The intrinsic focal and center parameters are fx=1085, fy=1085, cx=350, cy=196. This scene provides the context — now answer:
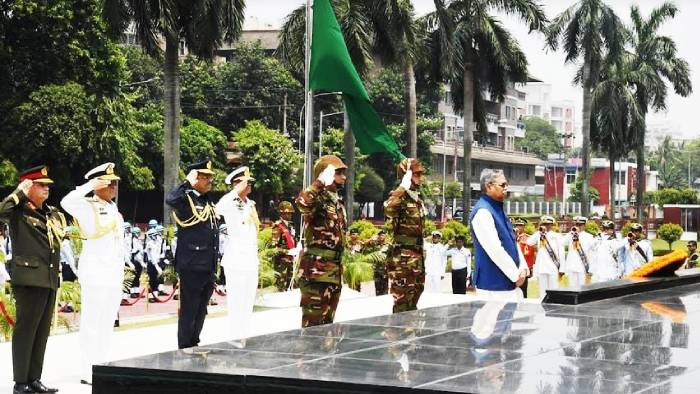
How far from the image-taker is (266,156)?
157 ft

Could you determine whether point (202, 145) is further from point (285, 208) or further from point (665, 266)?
point (665, 266)

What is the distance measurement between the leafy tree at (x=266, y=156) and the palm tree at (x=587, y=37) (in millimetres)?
13104

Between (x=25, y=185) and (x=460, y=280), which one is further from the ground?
(x=25, y=185)

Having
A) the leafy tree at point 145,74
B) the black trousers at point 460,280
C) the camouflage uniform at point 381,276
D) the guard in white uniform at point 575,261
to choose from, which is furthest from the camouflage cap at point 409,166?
the leafy tree at point 145,74

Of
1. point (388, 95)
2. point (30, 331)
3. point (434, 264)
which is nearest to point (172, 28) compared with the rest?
point (434, 264)

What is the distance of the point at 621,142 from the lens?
4869 cm

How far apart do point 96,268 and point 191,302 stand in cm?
89

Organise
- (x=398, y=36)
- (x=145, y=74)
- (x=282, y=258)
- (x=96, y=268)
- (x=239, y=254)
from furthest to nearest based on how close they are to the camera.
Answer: (x=145, y=74), (x=398, y=36), (x=282, y=258), (x=239, y=254), (x=96, y=268)

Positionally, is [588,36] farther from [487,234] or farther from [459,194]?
[487,234]

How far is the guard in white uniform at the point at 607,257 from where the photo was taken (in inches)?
728

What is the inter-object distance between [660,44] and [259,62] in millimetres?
19634

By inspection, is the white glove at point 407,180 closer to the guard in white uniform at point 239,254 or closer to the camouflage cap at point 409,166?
the camouflage cap at point 409,166

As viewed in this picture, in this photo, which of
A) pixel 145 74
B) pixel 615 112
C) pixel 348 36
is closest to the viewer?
pixel 348 36

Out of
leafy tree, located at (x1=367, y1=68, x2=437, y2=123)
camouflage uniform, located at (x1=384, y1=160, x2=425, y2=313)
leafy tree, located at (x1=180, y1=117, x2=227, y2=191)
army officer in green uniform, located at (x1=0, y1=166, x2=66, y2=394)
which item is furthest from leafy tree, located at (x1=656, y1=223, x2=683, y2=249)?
army officer in green uniform, located at (x1=0, y1=166, x2=66, y2=394)
